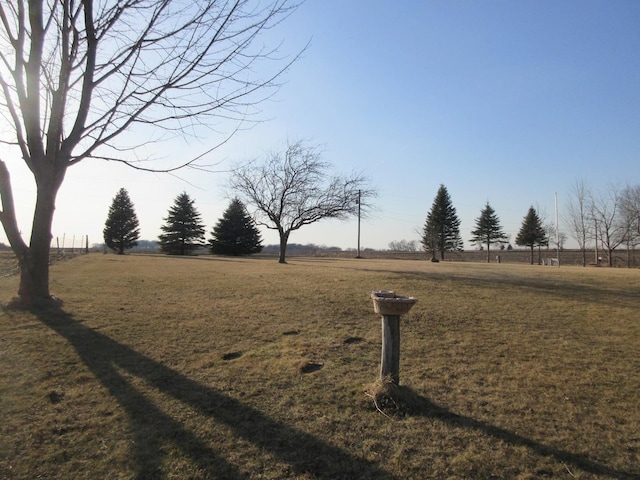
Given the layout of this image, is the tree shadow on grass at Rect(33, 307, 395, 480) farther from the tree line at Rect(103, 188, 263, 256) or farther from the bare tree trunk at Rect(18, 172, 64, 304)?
the tree line at Rect(103, 188, 263, 256)

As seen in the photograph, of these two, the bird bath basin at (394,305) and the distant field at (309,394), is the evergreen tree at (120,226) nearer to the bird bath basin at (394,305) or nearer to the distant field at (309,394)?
the distant field at (309,394)

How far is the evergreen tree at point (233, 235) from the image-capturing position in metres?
50.8

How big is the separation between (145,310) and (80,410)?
160 inches

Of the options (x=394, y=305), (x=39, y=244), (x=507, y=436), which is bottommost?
(x=507, y=436)

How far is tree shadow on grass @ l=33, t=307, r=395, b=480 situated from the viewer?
9.02 feet

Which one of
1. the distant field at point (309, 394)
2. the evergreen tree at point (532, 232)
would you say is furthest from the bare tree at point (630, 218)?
the distant field at point (309, 394)


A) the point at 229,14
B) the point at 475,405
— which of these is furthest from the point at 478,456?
the point at 229,14

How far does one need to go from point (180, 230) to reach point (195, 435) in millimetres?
50241

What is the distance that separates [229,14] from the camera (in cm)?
523

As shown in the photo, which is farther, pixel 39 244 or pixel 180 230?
pixel 180 230

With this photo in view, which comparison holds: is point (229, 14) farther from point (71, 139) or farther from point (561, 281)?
point (561, 281)

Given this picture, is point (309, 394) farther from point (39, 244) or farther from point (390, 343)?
point (39, 244)

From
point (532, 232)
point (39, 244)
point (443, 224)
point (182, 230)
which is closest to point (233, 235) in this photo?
point (182, 230)

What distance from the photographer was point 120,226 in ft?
162
